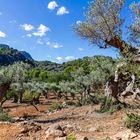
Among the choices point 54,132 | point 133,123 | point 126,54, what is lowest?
point 54,132

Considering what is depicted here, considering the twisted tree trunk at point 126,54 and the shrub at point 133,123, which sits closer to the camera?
the shrub at point 133,123

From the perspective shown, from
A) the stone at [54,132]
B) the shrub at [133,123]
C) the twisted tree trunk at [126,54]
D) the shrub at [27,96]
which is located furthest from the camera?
the shrub at [27,96]

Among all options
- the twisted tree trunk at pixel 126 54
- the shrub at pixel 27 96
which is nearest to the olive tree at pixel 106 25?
the twisted tree trunk at pixel 126 54

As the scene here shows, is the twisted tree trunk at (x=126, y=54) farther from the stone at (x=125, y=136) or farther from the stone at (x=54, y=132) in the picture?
the stone at (x=54, y=132)

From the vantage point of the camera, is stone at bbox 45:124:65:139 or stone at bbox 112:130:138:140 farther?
stone at bbox 45:124:65:139

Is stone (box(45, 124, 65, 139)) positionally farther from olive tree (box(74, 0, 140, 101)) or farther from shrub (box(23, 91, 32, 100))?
shrub (box(23, 91, 32, 100))

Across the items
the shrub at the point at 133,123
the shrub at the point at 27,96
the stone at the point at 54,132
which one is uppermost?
the shrub at the point at 27,96

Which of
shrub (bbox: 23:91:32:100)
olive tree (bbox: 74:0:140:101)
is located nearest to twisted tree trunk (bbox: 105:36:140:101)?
olive tree (bbox: 74:0:140:101)

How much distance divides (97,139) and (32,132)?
4359mm

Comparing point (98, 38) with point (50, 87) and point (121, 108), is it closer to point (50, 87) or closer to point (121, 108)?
point (121, 108)

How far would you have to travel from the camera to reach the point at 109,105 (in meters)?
28.0

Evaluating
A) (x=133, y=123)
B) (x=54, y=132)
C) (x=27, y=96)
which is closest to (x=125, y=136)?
(x=133, y=123)

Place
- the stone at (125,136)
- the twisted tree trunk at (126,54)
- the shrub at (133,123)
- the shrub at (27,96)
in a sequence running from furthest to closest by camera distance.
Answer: the shrub at (27,96) → the twisted tree trunk at (126,54) → the shrub at (133,123) → the stone at (125,136)

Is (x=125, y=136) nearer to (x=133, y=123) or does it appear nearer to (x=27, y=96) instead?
(x=133, y=123)
